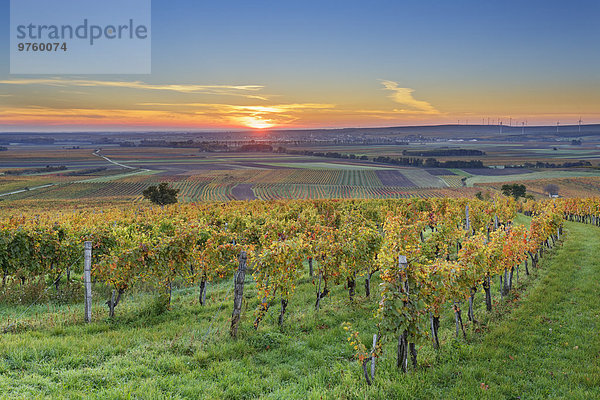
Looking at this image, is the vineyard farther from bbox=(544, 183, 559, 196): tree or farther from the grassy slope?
bbox=(544, 183, 559, 196): tree

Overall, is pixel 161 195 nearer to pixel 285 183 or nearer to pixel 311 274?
pixel 285 183

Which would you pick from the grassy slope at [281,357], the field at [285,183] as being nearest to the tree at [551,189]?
the field at [285,183]

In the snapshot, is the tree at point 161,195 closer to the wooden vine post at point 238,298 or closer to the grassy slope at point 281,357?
the grassy slope at point 281,357

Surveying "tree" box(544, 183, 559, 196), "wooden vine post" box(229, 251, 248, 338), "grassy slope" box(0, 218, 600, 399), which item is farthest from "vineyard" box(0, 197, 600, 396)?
"tree" box(544, 183, 559, 196)

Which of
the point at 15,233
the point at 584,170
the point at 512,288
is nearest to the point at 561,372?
the point at 512,288

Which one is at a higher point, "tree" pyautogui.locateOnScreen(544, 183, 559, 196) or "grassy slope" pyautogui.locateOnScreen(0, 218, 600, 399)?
"tree" pyautogui.locateOnScreen(544, 183, 559, 196)

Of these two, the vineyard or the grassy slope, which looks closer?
the grassy slope

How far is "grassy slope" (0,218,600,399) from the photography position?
605 cm

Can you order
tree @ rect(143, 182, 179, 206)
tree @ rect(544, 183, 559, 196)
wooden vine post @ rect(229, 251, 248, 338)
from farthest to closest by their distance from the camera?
tree @ rect(544, 183, 559, 196)
tree @ rect(143, 182, 179, 206)
wooden vine post @ rect(229, 251, 248, 338)

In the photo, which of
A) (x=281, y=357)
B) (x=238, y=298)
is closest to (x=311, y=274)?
(x=238, y=298)

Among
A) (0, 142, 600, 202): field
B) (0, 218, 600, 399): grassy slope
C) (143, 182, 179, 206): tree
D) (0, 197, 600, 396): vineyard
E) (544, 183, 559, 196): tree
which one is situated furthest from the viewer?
(0, 142, 600, 202): field

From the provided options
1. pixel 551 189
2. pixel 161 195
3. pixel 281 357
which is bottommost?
pixel 161 195

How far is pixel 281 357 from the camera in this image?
7.48 meters

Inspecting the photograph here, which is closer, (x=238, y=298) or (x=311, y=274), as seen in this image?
(x=238, y=298)
